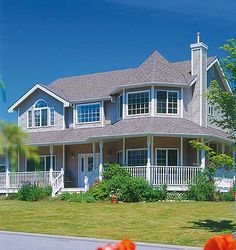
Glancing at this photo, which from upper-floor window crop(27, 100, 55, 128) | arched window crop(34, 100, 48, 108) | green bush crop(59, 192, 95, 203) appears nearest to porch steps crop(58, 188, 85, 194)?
green bush crop(59, 192, 95, 203)

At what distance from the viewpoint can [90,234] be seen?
1472cm

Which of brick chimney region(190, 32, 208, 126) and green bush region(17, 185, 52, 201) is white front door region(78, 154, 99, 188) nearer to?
green bush region(17, 185, 52, 201)

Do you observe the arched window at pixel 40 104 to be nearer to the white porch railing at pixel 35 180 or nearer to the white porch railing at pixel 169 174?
the white porch railing at pixel 35 180

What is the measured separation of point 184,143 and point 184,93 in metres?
2.94

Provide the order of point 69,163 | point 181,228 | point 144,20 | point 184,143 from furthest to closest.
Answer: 1. point 69,163
2. point 184,143
3. point 144,20
4. point 181,228

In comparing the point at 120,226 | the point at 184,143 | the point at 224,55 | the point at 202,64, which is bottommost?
the point at 120,226

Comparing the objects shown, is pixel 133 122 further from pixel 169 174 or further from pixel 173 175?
pixel 173 175

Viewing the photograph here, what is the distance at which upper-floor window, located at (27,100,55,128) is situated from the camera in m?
33.5

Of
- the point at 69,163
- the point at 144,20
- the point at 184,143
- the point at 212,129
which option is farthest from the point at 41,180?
the point at 144,20

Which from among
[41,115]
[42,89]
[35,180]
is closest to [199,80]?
[42,89]

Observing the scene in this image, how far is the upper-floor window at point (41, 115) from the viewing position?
33.5m

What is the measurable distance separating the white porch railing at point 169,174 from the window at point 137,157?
5.34 ft

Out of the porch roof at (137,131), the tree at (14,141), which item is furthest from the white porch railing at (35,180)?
the tree at (14,141)

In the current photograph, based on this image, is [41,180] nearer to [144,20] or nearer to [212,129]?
[212,129]
